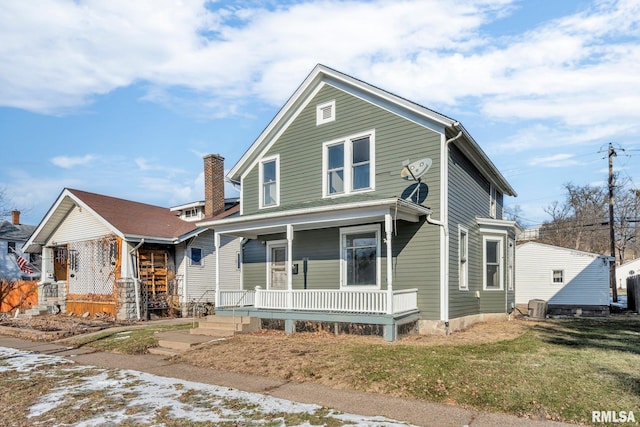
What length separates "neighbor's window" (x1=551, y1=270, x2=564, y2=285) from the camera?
79.2 feet

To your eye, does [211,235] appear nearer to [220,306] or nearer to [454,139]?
[220,306]

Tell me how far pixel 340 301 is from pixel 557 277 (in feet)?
57.0

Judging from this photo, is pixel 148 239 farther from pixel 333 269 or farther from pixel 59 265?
pixel 333 269

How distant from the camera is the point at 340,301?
39.1 feet

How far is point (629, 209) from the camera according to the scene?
160ft

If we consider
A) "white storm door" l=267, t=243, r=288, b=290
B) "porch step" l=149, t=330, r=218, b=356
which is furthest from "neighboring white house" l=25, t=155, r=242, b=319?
"porch step" l=149, t=330, r=218, b=356

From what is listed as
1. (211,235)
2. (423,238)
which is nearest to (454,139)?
(423,238)

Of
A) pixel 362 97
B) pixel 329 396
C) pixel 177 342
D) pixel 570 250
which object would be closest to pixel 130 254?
pixel 177 342

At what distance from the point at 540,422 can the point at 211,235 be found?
16.8 meters

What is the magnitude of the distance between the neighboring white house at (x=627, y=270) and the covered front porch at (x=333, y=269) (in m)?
48.7

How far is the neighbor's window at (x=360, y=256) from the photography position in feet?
43.2

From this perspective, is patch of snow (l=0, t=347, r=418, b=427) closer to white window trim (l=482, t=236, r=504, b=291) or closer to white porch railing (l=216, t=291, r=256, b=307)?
white porch railing (l=216, t=291, r=256, b=307)

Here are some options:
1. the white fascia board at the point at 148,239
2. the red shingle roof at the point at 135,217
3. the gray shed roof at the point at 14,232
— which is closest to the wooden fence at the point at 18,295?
the red shingle roof at the point at 135,217

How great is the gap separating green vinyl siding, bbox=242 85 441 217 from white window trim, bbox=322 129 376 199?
0.11 metres
